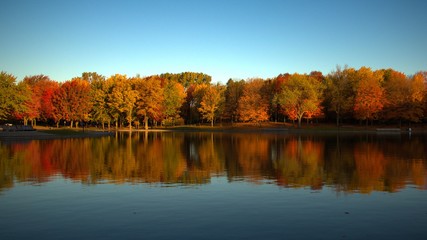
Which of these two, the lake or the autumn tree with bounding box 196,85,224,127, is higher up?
the autumn tree with bounding box 196,85,224,127

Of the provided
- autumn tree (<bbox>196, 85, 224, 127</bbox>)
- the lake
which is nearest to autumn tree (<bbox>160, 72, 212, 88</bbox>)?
autumn tree (<bbox>196, 85, 224, 127</bbox>)

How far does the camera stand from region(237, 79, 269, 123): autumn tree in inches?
4114

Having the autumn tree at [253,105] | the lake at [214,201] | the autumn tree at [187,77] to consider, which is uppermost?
the autumn tree at [187,77]

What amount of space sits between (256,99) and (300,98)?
486 inches

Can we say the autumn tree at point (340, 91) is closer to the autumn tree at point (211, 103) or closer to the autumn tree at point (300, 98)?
the autumn tree at point (300, 98)

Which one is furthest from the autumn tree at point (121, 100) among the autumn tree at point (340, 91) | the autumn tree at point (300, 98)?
the autumn tree at point (340, 91)

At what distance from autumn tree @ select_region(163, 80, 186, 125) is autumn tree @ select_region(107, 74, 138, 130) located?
1019 centimetres

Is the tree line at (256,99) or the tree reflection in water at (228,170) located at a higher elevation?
the tree line at (256,99)

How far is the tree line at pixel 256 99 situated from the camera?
92.7 m

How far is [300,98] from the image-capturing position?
99938 millimetres

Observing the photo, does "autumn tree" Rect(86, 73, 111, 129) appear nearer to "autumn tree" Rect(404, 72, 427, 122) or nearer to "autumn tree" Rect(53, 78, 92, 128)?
"autumn tree" Rect(53, 78, 92, 128)

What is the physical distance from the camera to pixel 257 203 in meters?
14.6

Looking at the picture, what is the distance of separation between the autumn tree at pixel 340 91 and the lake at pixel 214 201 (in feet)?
245

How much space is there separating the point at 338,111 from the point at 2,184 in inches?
3565
